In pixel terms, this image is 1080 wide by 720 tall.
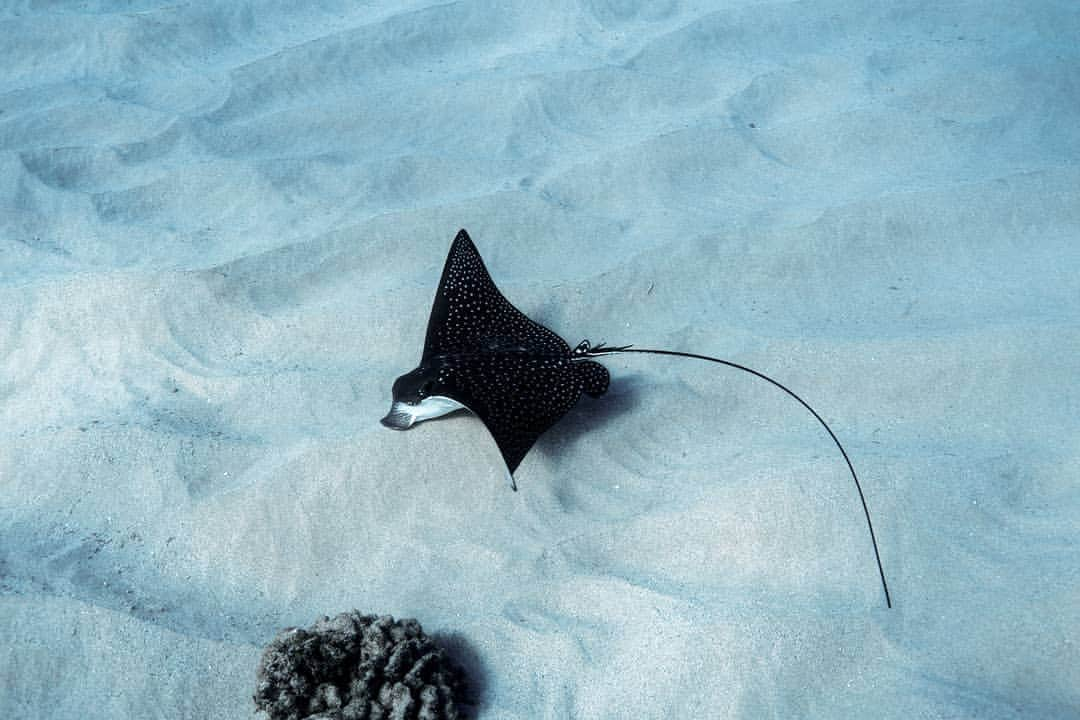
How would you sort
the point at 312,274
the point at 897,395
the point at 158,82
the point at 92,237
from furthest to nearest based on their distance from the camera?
the point at 158,82
the point at 92,237
the point at 312,274
the point at 897,395

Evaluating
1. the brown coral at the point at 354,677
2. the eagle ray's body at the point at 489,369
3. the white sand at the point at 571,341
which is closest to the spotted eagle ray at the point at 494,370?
the eagle ray's body at the point at 489,369

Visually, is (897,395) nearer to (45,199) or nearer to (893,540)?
(893,540)

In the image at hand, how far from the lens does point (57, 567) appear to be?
303 centimetres

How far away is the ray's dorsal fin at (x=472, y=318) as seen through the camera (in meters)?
3.78

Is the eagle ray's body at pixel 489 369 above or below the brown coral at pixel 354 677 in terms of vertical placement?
above

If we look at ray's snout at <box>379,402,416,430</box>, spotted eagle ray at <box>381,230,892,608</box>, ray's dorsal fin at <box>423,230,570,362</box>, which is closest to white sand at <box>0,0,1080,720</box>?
ray's snout at <box>379,402,416,430</box>

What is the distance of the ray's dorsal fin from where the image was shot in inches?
149

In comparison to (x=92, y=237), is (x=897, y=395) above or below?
below

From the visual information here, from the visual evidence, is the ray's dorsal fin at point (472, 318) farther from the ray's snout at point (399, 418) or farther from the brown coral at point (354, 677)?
the brown coral at point (354, 677)

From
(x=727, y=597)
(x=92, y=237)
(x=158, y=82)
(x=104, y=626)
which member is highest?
(x=158, y=82)

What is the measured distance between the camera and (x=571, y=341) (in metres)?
4.13

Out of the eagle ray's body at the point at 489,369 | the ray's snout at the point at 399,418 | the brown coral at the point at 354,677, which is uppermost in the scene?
the eagle ray's body at the point at 489,369

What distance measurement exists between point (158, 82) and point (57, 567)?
4.40 meters

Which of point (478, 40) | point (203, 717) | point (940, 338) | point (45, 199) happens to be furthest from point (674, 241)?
point (45, 199)
